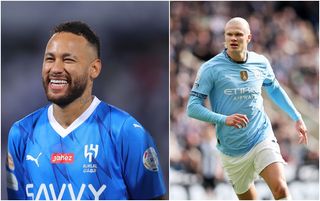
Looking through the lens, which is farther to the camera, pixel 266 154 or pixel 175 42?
pixel 175 42

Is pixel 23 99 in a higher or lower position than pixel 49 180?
higher

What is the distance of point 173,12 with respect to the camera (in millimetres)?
5922

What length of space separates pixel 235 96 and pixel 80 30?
4.44 feet

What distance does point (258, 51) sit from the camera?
230 inches

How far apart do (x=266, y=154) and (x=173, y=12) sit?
1.43m

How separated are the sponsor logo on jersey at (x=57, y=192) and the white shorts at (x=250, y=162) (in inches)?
41.0

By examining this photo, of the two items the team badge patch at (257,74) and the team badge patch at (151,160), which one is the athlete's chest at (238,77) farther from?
the team badge patch at (151,160)

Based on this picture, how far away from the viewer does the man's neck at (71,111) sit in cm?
578

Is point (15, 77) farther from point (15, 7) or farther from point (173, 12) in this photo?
point (173, 12)

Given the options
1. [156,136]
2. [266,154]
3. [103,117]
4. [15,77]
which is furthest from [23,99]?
[266,154]

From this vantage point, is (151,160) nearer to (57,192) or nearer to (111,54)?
(57,192)

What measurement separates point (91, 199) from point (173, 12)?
5.47 feet

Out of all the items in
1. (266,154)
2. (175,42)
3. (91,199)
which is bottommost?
(91,199)

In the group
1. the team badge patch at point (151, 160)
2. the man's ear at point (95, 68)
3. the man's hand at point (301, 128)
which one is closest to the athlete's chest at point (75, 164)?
the team badge patch at point (151, 160)
